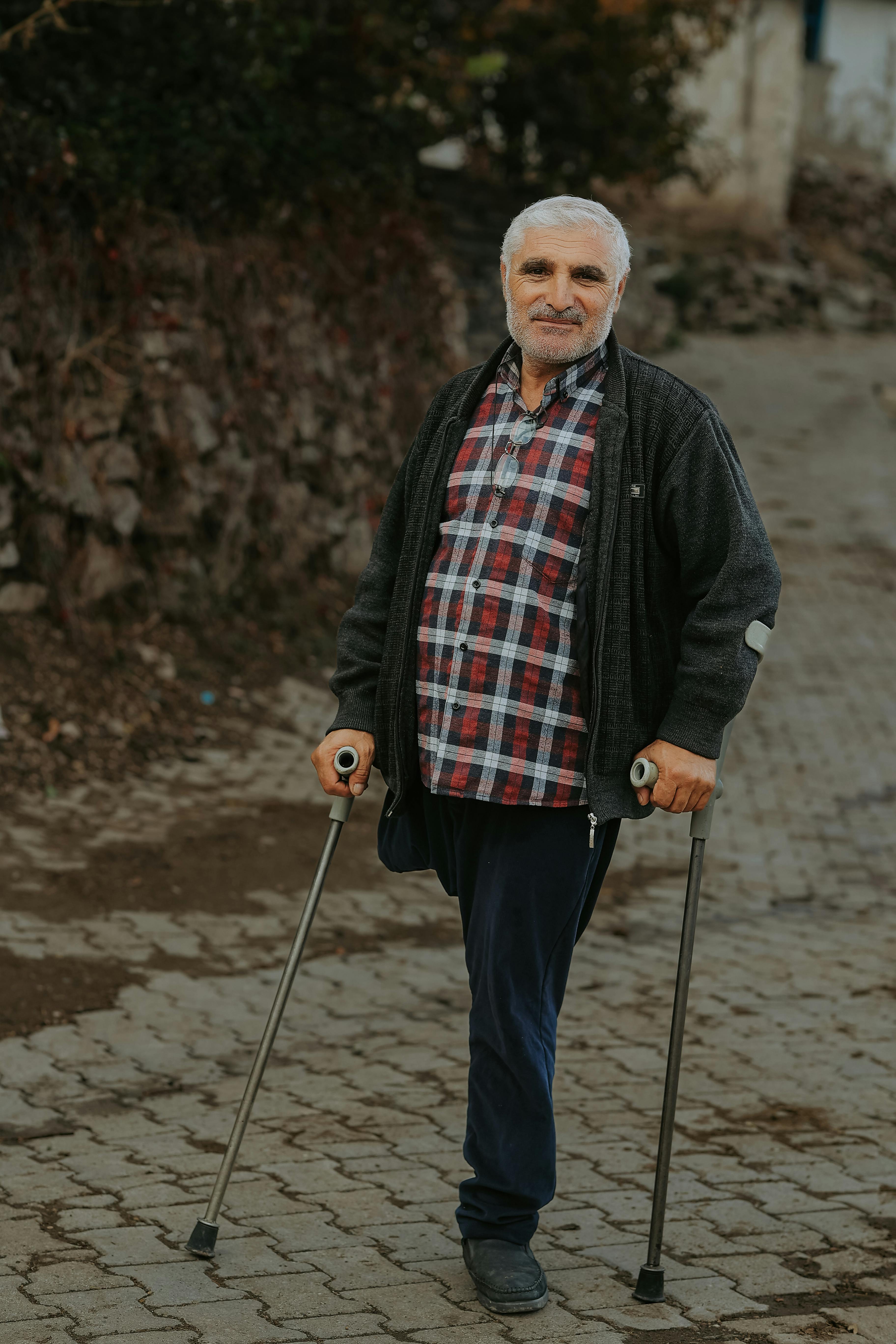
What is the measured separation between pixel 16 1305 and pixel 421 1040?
6.83 feet

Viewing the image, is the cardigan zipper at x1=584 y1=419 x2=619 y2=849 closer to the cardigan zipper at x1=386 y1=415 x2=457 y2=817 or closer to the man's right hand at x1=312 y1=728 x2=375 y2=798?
the cardigan zipper at x1=386 y1=415 x2=457 y2=817

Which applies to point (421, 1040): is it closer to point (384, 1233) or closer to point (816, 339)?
point (384, 1233)

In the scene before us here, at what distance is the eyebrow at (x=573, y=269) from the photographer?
10.1 feet

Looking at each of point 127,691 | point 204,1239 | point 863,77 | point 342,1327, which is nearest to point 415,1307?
point 342,1327

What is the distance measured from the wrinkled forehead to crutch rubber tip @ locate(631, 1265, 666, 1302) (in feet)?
6.71

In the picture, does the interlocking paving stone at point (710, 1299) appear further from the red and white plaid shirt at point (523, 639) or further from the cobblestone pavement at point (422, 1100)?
the red and white plaid shirt at point (523, 639)

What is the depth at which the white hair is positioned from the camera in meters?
3.08

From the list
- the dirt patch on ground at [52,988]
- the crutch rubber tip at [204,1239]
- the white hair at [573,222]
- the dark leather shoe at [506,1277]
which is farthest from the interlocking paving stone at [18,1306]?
the white hair at [573,222]

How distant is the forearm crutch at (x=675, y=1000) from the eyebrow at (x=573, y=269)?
0.77m

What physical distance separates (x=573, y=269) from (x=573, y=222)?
93 mm

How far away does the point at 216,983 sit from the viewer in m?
5.39

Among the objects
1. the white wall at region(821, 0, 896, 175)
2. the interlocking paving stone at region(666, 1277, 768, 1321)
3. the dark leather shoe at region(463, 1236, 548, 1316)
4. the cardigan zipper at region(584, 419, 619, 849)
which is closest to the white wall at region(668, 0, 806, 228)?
the white wall at region(821, 0, 896, 175)

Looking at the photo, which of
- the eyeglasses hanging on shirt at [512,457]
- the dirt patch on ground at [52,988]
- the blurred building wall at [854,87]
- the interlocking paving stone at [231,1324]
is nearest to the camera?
the interlocking paving stone at [231,1324]

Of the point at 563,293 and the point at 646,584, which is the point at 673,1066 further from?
the point at 563,293
